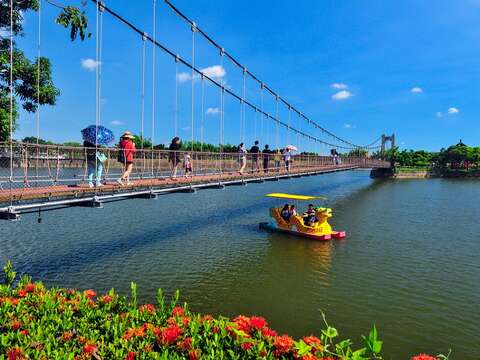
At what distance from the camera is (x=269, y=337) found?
4.48m

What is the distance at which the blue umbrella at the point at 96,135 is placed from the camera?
37.8ft

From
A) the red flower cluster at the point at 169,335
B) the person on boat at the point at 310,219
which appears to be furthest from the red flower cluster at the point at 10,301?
the person on boat at the point at 310,219

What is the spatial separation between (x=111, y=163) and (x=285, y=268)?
21404mm

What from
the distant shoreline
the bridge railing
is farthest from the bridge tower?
the bridge railing

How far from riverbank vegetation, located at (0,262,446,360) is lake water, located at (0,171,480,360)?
481 cm

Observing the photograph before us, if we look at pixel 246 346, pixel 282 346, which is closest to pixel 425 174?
pixel 282 346

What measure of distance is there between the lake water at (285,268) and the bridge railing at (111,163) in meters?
2.83

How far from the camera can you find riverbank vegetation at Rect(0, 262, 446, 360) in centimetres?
389

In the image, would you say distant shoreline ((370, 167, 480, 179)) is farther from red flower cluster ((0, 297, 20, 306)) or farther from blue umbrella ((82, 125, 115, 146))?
red flower cluster ((0, 297, 20, 306))

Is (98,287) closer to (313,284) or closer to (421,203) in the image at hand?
(313,284)

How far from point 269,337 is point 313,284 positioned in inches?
326

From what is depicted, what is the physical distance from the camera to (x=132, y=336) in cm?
435

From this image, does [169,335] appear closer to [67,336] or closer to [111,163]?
[67,336]

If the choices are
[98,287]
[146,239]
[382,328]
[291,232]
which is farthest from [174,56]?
[382,328]
